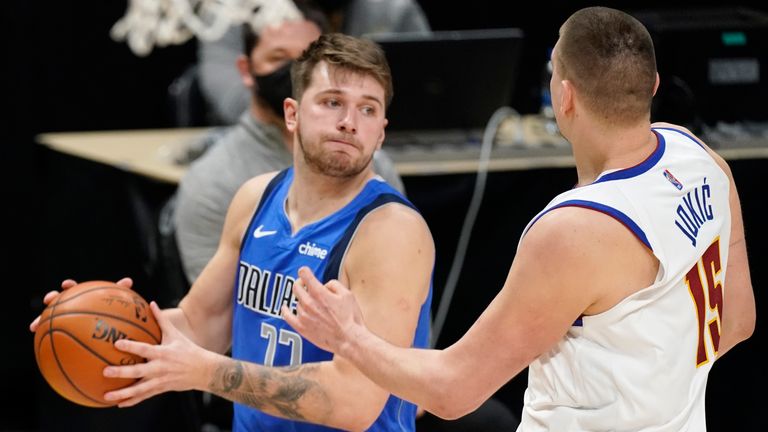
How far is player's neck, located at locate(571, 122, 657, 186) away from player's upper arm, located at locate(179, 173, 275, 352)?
1199 mm

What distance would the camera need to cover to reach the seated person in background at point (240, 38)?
6387 mm

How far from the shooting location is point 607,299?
292 cm

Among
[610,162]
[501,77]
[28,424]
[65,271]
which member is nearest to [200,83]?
[65,271]

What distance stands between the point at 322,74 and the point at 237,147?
4.43 ft

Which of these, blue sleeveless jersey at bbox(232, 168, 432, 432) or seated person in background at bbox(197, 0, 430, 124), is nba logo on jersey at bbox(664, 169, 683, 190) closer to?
blue sleeveless jersey at bbox(232, 168, 432, 432)

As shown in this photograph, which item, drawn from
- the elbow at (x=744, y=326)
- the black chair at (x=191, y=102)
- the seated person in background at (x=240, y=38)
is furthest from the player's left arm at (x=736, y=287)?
the black chair at (x=191, y=102)

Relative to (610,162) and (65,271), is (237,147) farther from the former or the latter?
(610,162)

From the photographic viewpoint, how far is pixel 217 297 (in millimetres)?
3871

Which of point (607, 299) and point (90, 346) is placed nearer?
point (607, 299)

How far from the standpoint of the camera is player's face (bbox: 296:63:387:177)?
360 centimetres

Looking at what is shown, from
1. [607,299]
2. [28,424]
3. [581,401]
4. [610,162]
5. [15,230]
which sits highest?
[610,162]

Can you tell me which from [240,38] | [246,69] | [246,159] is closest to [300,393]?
[246,159]

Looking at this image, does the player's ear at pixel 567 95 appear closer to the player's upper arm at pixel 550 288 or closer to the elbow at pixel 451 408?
the player's upper arm at pixel 550 288

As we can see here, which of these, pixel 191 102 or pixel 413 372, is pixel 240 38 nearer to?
pixel 191 102
